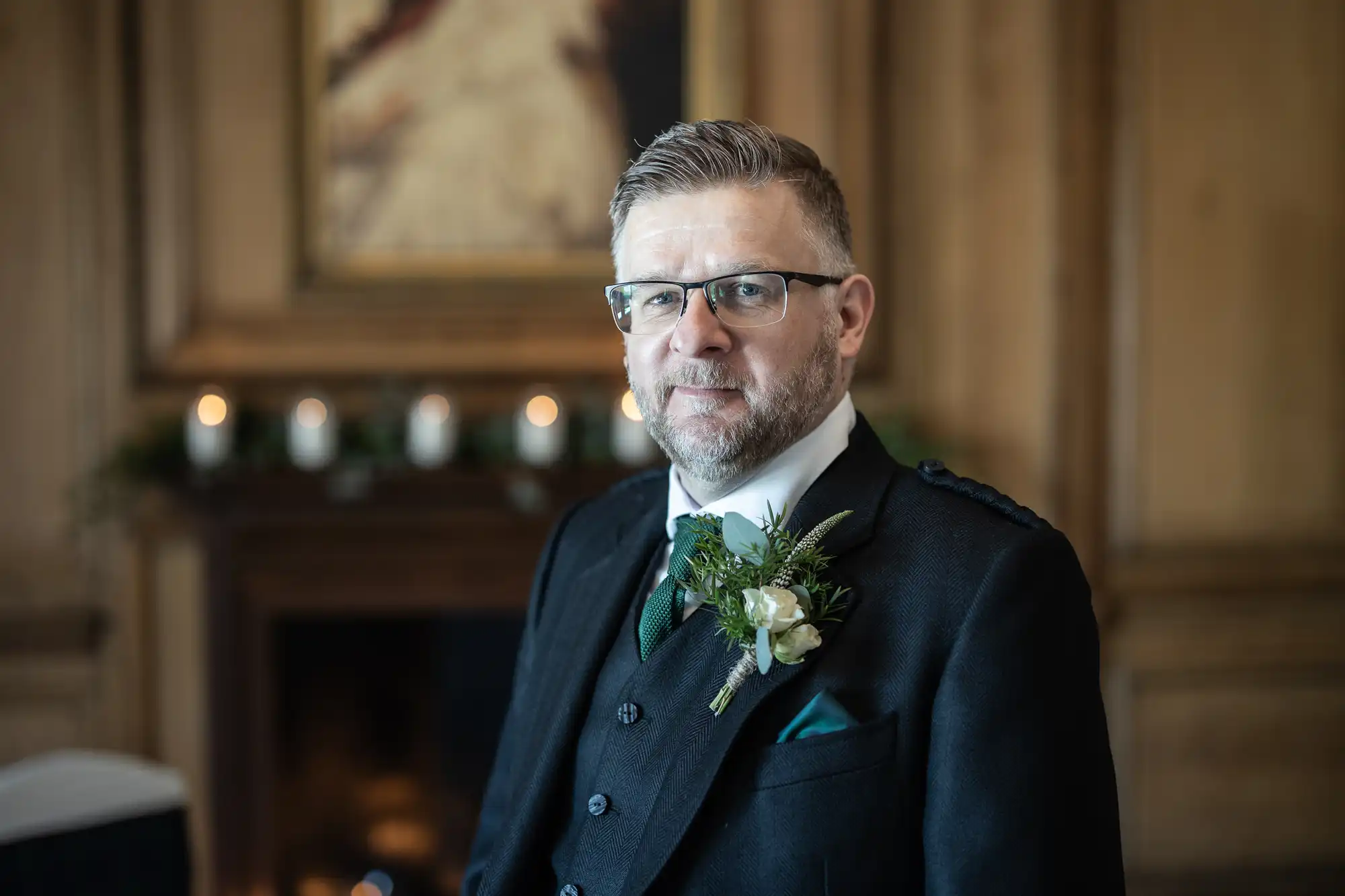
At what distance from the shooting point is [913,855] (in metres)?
1.36

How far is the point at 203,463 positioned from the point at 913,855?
9.60ft

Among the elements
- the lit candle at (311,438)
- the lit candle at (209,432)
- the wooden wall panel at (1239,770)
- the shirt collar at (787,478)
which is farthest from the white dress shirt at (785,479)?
the wooden wall panel at (1239,770)

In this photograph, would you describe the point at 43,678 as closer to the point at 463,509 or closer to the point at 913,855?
the point at 463,509

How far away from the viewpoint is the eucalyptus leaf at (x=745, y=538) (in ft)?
4.67

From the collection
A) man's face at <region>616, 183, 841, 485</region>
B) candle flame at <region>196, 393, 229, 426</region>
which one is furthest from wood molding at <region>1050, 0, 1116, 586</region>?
man's face at <region>616, 183, 841, 485</region>

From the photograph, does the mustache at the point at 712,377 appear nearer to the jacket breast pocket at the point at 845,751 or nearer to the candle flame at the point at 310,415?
the jacket breast pocket at the point at 845,751

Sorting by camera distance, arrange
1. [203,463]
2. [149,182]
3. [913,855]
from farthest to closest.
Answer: [149,182] < [203,463] < [913,855]

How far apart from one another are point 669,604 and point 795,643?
254mm

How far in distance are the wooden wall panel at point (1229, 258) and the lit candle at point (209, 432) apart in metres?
3.06

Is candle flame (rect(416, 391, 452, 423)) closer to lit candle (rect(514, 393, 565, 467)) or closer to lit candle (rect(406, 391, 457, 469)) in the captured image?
lit candle (rect(406, 391, 457, 469))

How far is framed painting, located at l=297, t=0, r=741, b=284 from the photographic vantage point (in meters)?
4.11

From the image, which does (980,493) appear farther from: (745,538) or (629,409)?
(629,409)

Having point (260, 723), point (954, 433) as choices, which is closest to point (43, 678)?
point (260, 723)

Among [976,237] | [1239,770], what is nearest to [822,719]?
[976,237]
